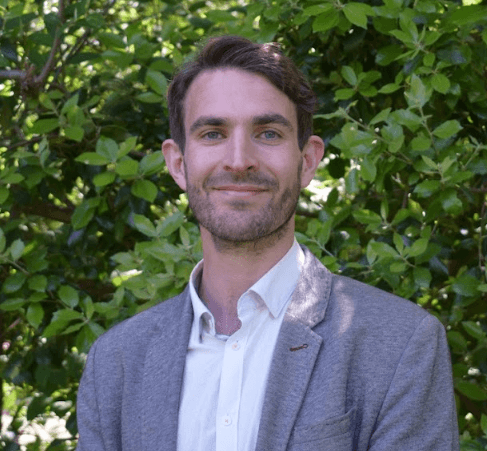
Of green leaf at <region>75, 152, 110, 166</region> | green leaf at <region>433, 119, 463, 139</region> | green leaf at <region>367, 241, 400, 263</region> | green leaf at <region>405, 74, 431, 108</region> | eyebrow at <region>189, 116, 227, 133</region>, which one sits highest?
green leaf at <region>405, 74, 431, 108</region>

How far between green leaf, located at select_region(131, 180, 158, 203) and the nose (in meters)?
0.78

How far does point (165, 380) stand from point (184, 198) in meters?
1.57

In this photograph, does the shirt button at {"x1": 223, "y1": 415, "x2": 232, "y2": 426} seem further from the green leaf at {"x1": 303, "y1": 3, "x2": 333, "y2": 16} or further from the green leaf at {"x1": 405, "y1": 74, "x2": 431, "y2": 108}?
the green leaf at {"x1": 303, "y1": 3, "x2": 333, "y2": 16}

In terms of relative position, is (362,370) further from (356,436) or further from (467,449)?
(467,449)

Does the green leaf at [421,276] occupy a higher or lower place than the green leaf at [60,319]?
higher

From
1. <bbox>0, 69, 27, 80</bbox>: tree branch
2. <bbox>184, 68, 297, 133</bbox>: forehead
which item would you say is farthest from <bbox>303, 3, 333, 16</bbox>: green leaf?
<bbox>0, 69, 27, 80</bbox>: tree branch

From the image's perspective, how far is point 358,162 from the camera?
279 cm

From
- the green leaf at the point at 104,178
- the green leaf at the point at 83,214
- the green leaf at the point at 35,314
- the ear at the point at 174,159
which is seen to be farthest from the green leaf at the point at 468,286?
the green leaf at the point at 35,314

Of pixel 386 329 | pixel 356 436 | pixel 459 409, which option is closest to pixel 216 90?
pixel 386 329

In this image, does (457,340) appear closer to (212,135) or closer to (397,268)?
(397,268)

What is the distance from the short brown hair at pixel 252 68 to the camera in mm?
2125

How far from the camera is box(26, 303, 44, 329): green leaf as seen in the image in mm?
2812

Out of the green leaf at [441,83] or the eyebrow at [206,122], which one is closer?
the eyebrow at [206,122]

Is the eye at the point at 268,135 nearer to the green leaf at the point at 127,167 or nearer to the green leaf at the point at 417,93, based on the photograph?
the green leaf at the point at 417,93
